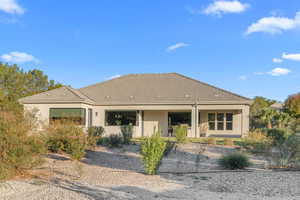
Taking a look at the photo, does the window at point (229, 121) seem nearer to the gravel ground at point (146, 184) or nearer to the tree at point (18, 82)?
the gravel ground at point (146, 184)

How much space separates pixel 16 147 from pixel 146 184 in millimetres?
3701

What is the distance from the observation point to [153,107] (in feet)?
69.1

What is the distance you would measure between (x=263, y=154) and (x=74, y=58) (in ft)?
68.5

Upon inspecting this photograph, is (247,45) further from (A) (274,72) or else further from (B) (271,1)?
(A) (274,72)

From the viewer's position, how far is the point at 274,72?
29.7m

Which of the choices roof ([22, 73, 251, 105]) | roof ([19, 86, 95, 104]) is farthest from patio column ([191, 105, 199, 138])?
roof ([19, 86, 95, 104])

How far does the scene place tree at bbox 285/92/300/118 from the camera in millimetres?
35906

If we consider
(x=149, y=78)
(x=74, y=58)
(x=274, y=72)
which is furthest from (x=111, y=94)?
(x=274, y=72)

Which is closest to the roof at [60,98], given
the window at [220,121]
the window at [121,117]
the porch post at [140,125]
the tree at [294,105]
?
the window at [121,117]

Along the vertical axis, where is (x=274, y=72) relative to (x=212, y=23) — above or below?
below

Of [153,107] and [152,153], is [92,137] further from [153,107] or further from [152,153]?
[153,107]

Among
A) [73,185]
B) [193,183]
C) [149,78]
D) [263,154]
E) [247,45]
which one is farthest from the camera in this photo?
[149,78]

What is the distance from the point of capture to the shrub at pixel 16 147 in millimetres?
6582

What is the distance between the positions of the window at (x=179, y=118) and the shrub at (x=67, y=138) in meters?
12.7
